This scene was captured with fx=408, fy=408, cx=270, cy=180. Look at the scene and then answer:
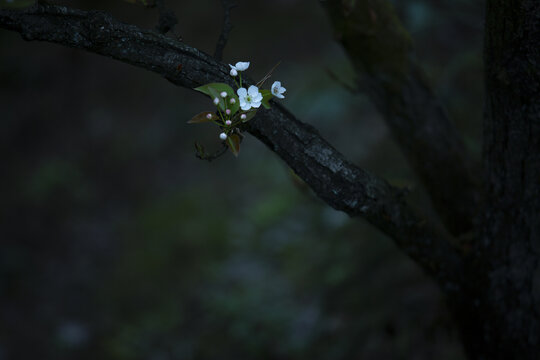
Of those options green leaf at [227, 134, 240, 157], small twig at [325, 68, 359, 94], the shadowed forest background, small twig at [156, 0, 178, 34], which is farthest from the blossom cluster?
the shadowed forest background

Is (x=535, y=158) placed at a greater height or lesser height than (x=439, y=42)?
lesser

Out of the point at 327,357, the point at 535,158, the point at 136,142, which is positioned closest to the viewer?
the point at 535,158

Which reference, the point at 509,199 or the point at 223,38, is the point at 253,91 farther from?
the point at 509,199

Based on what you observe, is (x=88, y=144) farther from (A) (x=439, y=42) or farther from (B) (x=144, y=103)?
(A) (x=439, y=42)

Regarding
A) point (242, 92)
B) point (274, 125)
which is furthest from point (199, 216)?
point (242, 92)

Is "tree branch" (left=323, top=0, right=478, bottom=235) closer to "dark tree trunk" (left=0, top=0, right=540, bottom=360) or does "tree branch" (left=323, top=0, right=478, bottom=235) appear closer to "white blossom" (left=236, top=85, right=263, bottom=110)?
"dark tree trunk" (left=0, top=0, right=540, bottom=360)

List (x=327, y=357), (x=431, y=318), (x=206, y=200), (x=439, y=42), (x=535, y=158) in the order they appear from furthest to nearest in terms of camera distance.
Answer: (x=206, y=200) < (x=439, y=42) < (x=327, y=357) < (x=431, y=318) < (x=535, y=158)

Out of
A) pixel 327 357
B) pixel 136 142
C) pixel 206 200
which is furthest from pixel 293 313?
pixel 136 142
